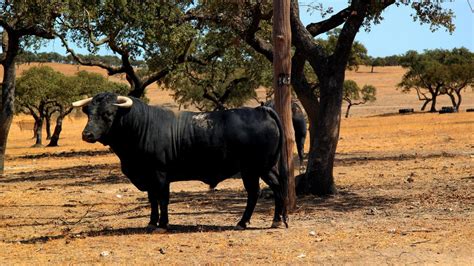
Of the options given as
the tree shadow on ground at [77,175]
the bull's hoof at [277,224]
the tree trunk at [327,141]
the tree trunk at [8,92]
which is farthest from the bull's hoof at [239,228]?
the tree trunk at [8,92]

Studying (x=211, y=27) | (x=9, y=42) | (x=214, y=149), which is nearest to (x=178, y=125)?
(x=214, y=149)

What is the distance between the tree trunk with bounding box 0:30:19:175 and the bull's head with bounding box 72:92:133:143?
13404mm

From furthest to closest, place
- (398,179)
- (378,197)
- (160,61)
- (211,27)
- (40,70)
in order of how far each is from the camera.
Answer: (40,70), (160,61), (211,27), (398,179), (378,197)

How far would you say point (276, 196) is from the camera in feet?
36.4

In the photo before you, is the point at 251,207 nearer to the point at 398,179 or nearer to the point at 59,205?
the point at 59,205

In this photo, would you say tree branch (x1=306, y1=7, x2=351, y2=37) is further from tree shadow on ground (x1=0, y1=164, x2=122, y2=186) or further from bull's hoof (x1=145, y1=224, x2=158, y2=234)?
bull's hoof (x1=145, y1=224, x2=158, y2=234)

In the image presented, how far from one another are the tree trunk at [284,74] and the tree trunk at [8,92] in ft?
45.0

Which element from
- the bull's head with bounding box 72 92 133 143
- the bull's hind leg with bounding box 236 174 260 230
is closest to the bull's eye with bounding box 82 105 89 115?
the bull's head with bounding box 72 92 133 143

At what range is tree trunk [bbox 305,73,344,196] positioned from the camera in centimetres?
1530

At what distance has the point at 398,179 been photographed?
1797cm

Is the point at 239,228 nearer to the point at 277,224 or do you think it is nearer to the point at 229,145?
the point at 277,224

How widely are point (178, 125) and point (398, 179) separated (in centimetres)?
851

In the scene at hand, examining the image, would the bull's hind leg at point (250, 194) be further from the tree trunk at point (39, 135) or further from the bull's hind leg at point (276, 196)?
the tree trunk at point (39, 135)

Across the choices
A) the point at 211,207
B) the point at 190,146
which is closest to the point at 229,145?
the point at 190,146
